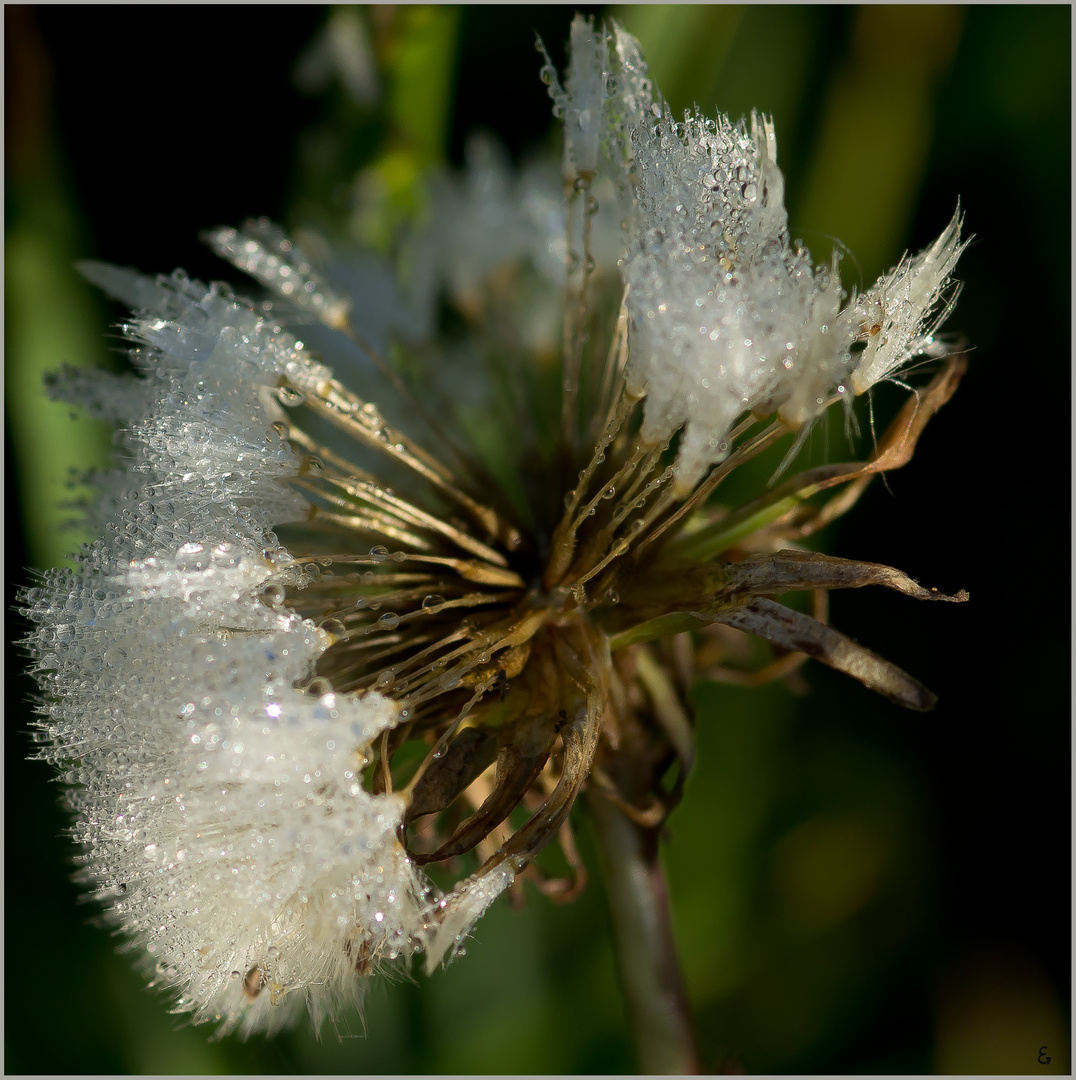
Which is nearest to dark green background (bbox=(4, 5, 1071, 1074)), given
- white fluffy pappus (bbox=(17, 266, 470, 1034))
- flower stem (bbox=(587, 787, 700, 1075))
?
flower stem (bbox=(587, 787, 700, 1075))

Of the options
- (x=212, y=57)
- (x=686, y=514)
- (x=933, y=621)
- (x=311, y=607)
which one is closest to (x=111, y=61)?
(x=212, y=57)

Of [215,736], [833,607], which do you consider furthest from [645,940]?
[833,607]

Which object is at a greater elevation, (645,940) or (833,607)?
(833,607)

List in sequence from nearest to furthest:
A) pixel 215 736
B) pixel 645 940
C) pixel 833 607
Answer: pixel 215 736, pixel 645 940, pixel 833 607

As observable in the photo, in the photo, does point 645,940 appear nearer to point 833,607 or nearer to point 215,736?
point 215,736

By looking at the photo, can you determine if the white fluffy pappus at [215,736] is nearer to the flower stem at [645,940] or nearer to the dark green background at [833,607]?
the flower stem at [645,940]

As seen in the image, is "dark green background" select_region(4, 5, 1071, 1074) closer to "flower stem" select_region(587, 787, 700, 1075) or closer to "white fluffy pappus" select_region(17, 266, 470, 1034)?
"flower stem" select_region(587, 787, 700, 1075)

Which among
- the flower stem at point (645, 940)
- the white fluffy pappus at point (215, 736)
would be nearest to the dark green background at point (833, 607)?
the flower stem at point (645, 940)
